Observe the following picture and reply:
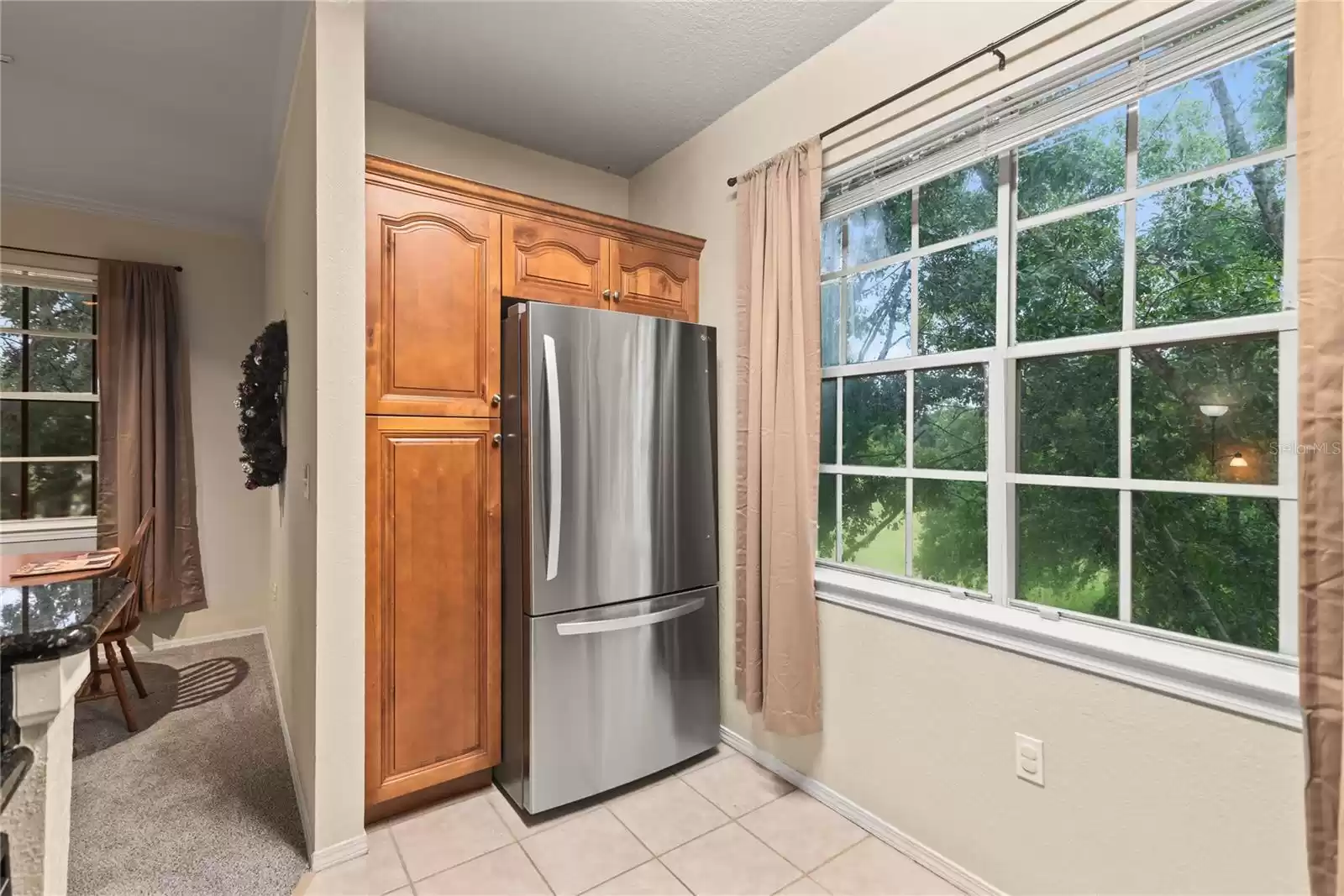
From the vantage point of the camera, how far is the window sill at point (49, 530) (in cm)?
326

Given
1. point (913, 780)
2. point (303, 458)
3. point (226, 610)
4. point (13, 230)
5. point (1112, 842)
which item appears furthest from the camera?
point (226, 610)

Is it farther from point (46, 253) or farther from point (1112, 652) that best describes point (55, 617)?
point (46, 253)

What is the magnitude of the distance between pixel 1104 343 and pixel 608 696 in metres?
1.82

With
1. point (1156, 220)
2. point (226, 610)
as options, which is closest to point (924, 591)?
point (1156, 220)

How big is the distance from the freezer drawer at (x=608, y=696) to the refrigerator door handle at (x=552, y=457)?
0.73 ft

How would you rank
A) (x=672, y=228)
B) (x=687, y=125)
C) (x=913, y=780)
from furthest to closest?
(x=672, y=228)
(x=687, y=125)
(x=913, y=780)

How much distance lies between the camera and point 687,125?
2.57 m

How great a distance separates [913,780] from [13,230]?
16.5ft

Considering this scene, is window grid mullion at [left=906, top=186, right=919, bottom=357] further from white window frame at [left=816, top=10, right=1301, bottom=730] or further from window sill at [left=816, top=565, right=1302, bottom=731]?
window sill at [left=816, top=565, right=1302, bottom=731]

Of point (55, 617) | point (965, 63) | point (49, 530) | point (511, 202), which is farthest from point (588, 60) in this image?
point (49, 530)

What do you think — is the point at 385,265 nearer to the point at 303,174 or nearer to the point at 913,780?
the point at 303,174

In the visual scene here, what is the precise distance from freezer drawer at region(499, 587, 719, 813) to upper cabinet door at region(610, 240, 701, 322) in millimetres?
1164

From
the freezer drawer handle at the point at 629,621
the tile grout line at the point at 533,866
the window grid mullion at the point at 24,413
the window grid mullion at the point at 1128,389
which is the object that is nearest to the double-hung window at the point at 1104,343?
the window grid mullion at the point at 1128,389

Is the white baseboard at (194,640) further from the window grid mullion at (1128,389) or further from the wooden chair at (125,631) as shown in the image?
the window grid mullion at (1128,389)
